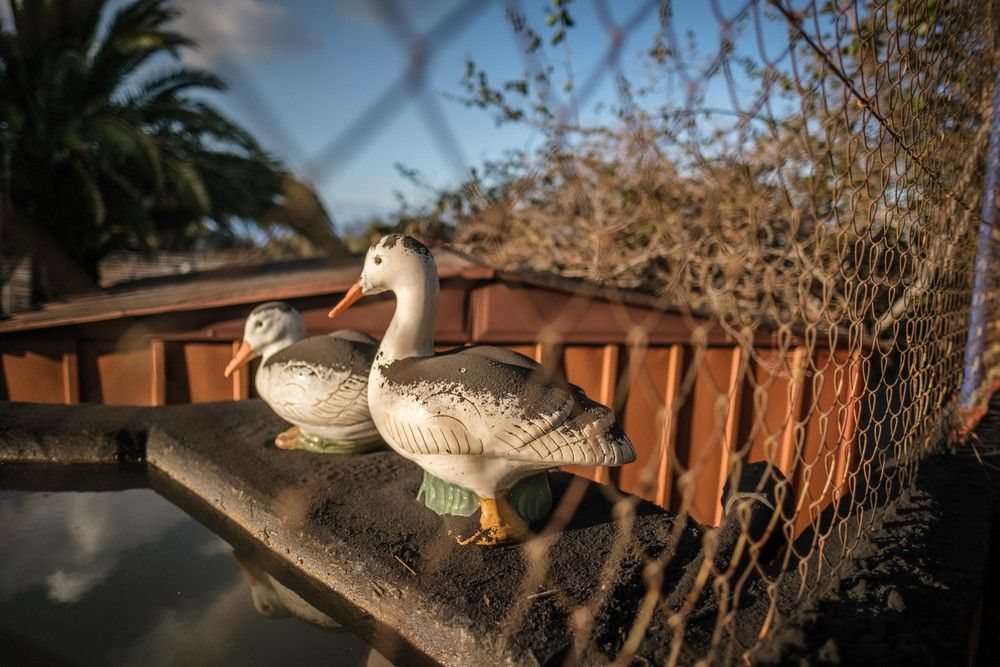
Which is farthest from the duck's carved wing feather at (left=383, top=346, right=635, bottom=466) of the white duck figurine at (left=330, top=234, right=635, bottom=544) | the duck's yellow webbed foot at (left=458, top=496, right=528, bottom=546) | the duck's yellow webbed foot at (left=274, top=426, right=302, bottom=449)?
the duck's yellow webbed foot at (left=274, top=426, right=302, bottom=449)

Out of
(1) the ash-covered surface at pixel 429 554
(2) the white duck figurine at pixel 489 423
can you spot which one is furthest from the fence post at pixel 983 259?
(2) the white duck figurine at pixel 489 423

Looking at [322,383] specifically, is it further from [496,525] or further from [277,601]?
[496,525]

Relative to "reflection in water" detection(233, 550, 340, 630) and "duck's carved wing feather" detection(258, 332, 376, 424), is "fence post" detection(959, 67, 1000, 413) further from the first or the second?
"reflection in water" detection(233, 550, 340, 630)

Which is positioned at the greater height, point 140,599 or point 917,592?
point 917,592

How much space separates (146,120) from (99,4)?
1.66 meters

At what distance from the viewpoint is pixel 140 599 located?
6.50 feet

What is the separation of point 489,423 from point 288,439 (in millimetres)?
1438

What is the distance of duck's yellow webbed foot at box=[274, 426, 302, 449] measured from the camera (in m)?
2.89

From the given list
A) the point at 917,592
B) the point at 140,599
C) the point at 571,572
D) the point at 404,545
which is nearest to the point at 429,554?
the point at 404,545

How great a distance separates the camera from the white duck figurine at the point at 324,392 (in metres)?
2.62

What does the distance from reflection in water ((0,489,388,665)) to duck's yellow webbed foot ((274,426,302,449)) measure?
19.2 inches

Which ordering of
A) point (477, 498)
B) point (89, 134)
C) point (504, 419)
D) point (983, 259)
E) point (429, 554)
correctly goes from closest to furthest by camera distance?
1. point (504, 419)
2. point (429, 554)
3. point (477, 498)
4. point (983, 259)
5. point (89, 134)

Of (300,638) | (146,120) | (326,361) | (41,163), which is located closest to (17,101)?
(41,163)

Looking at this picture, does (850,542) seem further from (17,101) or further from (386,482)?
(17,101)
